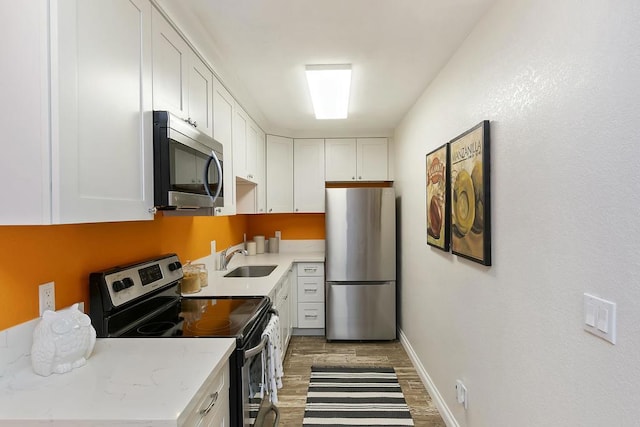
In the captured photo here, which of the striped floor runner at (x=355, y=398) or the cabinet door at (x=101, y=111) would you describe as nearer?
the cabinet door at (x=101, y=111)

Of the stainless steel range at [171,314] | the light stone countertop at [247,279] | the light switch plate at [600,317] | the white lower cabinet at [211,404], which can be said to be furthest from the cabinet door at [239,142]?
the light switch plate at [600,317]

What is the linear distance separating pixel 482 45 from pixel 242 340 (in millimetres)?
1847

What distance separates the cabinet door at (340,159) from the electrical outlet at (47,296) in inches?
126

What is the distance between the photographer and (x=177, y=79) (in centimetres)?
167

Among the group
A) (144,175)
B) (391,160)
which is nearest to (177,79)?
(144,175)

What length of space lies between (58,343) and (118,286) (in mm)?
430

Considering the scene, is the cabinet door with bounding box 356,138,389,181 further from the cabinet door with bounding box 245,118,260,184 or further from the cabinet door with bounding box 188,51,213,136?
the cabinet door with bounding box 188,51,213,136

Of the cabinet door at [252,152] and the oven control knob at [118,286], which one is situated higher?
the cabinet door at [252,152]

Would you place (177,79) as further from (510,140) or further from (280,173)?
(280,173)

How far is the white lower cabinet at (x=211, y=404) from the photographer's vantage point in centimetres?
99

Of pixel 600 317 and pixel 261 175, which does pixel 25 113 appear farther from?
pixel 261 175

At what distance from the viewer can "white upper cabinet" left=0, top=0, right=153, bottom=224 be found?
88cm

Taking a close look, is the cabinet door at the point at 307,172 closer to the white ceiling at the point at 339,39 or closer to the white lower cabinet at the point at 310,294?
the white lower cabinet at the point at 310,294

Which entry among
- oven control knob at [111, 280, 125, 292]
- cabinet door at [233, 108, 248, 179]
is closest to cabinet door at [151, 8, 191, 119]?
oven control knob at [111, 280, 125, 292]
